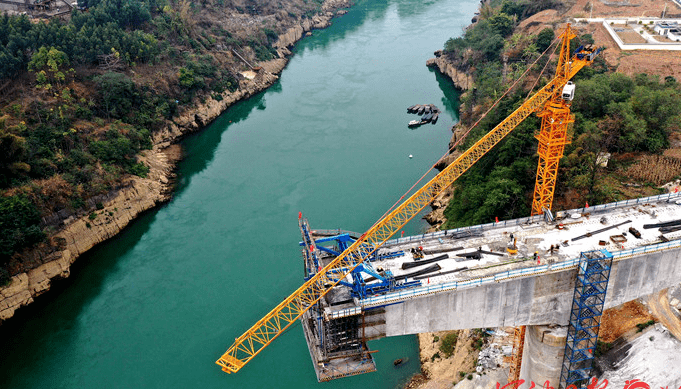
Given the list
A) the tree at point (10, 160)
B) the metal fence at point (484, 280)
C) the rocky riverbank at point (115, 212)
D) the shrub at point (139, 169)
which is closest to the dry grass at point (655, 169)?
the metal fence at point (484, 280)

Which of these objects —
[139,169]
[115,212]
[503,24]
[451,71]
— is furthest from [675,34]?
[115,212]

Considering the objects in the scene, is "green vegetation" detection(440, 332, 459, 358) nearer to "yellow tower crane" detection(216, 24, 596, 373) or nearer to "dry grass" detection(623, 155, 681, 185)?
"yellow tower crane" detection(216, 24, 596, 373)

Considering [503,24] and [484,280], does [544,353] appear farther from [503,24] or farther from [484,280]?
[503,24]

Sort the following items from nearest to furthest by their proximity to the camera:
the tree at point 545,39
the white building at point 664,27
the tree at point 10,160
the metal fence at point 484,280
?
1. the metal fence at point 484,280
2. the tree at point 10,160
3. the white building at point 664,27
4. the tree at point 545,39

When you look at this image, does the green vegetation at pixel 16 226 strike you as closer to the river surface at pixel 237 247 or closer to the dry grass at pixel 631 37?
the river surface at pixel 237 247

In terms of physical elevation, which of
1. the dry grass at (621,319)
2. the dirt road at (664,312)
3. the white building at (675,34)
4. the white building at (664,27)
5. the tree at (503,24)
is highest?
the white building at (664,27)

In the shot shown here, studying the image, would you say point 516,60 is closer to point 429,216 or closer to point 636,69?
point 636,69

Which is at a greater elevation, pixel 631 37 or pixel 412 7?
pixel 631 37
